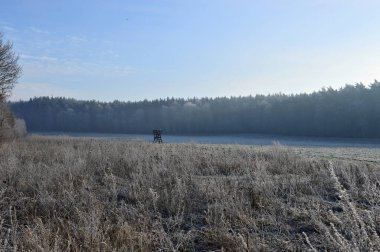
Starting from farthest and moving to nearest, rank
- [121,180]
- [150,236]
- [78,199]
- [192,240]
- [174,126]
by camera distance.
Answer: [174,126] < [121,180] < [78,199] < [192,240] < [150,236]

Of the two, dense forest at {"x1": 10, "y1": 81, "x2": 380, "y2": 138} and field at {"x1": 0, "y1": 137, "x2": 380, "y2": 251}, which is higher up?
dense forest at {"x1": 10, "y1": 81, "x2": 380, "y2": 138}

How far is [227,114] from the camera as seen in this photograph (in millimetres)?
100000

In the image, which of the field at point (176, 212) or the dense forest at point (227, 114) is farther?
the dense forest at point (227, 114)

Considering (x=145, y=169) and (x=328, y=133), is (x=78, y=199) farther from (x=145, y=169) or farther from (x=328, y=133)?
(x=328, y=133)

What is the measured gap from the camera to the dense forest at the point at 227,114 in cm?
6800

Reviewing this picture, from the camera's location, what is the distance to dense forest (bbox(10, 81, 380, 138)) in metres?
68.0

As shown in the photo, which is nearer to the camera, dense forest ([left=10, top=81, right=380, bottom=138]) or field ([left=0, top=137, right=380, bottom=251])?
field ([left=0, top=137, right=380, bottom=251])

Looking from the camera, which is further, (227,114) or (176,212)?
(227,114)

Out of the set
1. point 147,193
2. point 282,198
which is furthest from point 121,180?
point 282,198

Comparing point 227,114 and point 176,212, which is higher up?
point 227,114

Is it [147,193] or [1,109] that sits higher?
[1,109]

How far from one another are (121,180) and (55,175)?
1372 millimetres

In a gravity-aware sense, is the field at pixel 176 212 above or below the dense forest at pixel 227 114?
below

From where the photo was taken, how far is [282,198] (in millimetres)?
7133
